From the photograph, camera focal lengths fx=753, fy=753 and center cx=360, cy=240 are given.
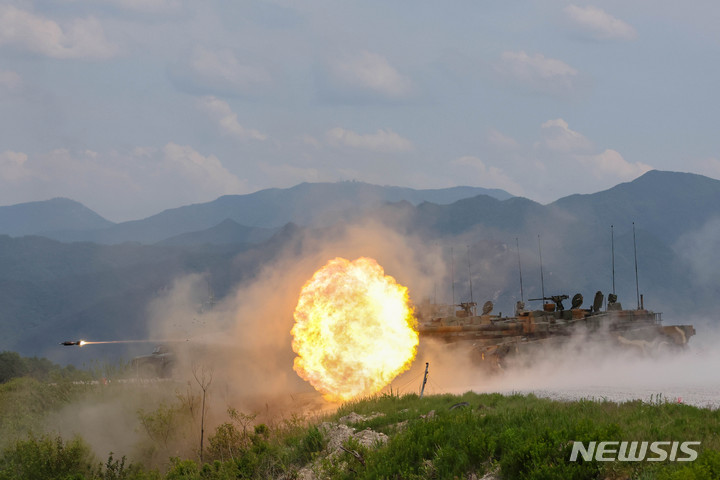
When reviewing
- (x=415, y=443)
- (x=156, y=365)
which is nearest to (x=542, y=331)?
(x=156, y=365)

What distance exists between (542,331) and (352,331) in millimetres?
17990

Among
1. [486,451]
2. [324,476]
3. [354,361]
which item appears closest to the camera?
[486,451]

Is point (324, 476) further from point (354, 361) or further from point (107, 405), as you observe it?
point (107, 405)

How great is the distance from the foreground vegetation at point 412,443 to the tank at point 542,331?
16198 mm

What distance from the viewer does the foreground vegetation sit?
53.4 feet

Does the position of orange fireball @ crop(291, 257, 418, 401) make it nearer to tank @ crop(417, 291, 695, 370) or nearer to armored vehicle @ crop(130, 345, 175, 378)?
tank @ crop(417, 291, 695, 370)

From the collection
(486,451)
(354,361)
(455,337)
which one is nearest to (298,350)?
(354,361)

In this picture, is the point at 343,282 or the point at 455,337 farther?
the point at 455,337

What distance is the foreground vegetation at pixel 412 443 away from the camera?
1628 cm

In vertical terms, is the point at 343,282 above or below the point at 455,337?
above

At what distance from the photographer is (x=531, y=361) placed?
1730 inches

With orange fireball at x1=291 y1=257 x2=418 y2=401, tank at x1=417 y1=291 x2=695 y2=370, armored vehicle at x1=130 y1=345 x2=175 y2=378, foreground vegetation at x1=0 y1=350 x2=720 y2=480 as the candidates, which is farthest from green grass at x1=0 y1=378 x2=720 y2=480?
tank at x1=417 y1=291 x2=695 y2=370

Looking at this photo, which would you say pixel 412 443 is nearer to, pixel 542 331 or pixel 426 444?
pixel 426 444

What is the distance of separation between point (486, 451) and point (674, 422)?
4507 millimetres
